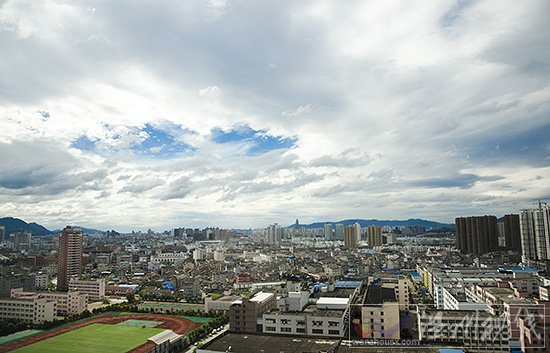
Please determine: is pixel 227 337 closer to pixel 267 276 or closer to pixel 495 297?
pixel 495 297

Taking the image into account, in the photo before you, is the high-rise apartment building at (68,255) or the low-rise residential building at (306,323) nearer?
the low-rise residential building at (306,323)

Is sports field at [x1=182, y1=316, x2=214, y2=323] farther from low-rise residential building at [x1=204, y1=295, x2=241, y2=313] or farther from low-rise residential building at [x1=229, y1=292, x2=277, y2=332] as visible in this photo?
low-rise residential building at [x1=229, y1=292, x2=277, y2=332]

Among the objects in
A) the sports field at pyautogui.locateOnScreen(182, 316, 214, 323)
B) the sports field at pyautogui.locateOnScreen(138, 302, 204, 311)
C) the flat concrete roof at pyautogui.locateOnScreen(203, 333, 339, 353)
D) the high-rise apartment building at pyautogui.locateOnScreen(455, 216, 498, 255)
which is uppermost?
the high-rise apartment building at pyautogui.locateOnScreen(455, 216, 498, 255)

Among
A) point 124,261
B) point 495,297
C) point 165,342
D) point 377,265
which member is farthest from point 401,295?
point 124,261

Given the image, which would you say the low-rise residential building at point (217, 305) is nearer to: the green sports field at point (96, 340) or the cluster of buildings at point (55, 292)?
the green sports field at point (96, 340)

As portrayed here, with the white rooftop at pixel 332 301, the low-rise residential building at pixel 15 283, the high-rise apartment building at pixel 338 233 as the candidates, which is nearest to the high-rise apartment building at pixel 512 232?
the white rooftop at pixel 332 301

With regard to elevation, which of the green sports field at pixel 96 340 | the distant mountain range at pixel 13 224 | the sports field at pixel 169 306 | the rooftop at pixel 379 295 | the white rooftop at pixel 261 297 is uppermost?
the distant mountain range at pixel 13 224

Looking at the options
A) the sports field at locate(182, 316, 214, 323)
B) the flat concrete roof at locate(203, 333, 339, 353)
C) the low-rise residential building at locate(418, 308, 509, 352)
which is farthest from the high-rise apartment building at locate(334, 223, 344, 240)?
the flat concrete roof at locate(203, 333, 339, 353)

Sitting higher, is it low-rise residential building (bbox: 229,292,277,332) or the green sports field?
low-rise residential building (bbox: 229,292,277,332)
